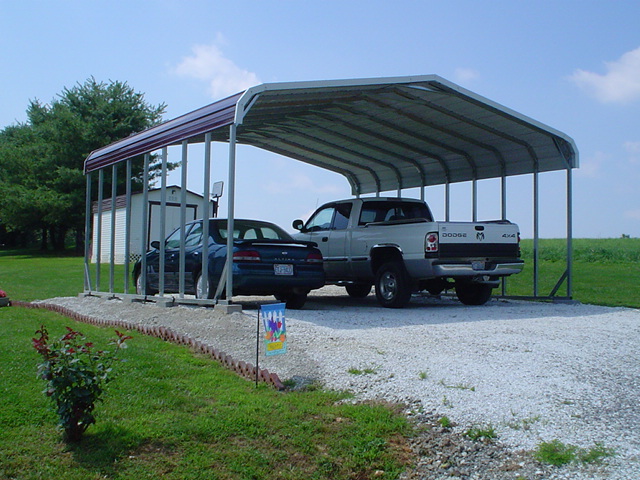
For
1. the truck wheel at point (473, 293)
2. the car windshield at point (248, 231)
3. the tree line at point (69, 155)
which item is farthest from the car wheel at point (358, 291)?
the tree line at point (69, 155)

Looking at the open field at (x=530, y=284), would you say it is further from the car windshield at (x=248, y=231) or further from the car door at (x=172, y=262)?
the car windshield at (x=248, y=231)

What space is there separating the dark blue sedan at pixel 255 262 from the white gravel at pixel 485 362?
2.17 ft

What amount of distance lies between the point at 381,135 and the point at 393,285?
378 centimetres

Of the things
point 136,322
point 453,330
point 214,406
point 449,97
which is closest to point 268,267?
point 136,322

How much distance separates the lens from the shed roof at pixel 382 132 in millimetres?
10594

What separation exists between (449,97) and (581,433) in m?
7.73

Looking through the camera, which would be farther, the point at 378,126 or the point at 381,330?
the point at 378,126

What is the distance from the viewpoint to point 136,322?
9750 mm

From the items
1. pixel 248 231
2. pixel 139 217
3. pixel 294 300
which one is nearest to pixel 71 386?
pixel 294 300

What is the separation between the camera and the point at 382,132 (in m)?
13.8

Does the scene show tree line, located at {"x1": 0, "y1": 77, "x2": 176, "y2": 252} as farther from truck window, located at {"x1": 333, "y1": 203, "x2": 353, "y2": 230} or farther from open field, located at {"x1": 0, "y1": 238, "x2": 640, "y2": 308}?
truck window, located at {"x1": 333, "y1": 203, "x2": 353, "y2": 230}

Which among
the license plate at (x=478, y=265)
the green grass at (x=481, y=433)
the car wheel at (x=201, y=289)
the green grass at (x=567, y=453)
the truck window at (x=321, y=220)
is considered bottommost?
the green grass at (x=567, y=453)

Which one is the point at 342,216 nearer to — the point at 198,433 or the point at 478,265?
the point at 478,265

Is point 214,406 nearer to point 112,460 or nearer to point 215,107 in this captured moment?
point 112,460
